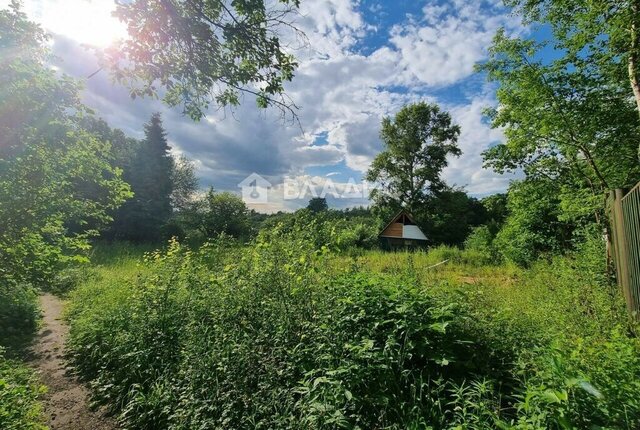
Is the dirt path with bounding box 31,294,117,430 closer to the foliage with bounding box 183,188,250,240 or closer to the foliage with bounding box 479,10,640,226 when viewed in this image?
the foliage with bounding box 479,10,640,226

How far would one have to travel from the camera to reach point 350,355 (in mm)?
2430

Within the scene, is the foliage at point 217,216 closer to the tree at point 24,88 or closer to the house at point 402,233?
the house at point 402,233

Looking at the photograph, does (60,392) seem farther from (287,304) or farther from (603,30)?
(603,30)

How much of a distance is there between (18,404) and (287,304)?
9.22ft

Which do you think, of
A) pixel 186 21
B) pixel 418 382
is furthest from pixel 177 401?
pixel 186 21

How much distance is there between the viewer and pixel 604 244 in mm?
5984

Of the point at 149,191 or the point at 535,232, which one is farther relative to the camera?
the point at 149,191

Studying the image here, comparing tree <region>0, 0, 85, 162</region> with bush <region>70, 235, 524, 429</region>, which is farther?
tree <region>0, 0, 85, 162</region>

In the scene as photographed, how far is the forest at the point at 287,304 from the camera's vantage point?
2176 mm

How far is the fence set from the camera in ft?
11.8

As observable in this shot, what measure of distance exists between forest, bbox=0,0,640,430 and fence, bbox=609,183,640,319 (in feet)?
0.86

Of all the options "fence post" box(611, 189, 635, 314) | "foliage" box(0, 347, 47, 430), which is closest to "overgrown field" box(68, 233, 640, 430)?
"fence post" box(611, 189, 635, 314)

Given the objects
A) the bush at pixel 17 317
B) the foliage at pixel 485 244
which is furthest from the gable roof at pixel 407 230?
the bush at pixel 17 317

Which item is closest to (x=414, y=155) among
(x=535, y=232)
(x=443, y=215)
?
(x=443, y=215)
